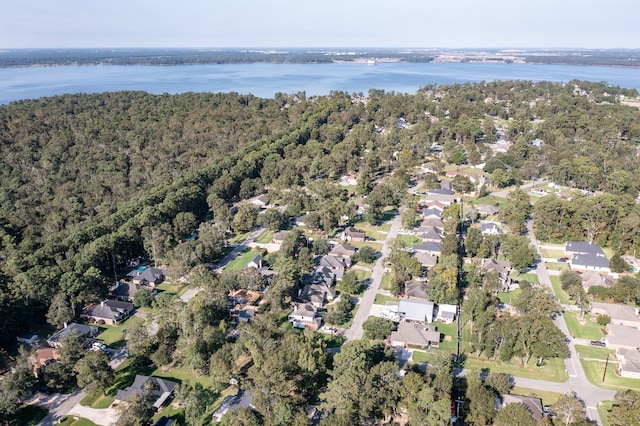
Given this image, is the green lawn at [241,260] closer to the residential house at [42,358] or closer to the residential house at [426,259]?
the residential house at [42,358]

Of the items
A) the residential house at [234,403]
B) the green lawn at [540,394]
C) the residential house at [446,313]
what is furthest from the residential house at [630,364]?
the residential house at [234,403]

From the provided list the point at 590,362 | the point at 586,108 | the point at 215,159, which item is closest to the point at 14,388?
the point at 590,362

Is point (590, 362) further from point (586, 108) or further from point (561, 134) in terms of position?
point (586, 108)

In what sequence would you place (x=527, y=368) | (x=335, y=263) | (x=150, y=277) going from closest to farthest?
(x=527, y=368)
(x=150, y=277)
(x=335, y=263)

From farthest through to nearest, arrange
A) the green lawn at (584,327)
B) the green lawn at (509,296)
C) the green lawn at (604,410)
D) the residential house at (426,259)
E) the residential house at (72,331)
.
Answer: the residential house at (426,259)
the green lawn at (509,296)
the green lawn at (584,327)
the residential house at (72,331)
the green lawn at (604,410)

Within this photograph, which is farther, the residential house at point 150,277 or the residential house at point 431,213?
the residential house at point 431,213

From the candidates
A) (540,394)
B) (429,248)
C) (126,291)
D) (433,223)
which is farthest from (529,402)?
(126,291)

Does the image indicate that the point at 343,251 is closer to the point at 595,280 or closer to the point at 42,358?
the point at 595,280
